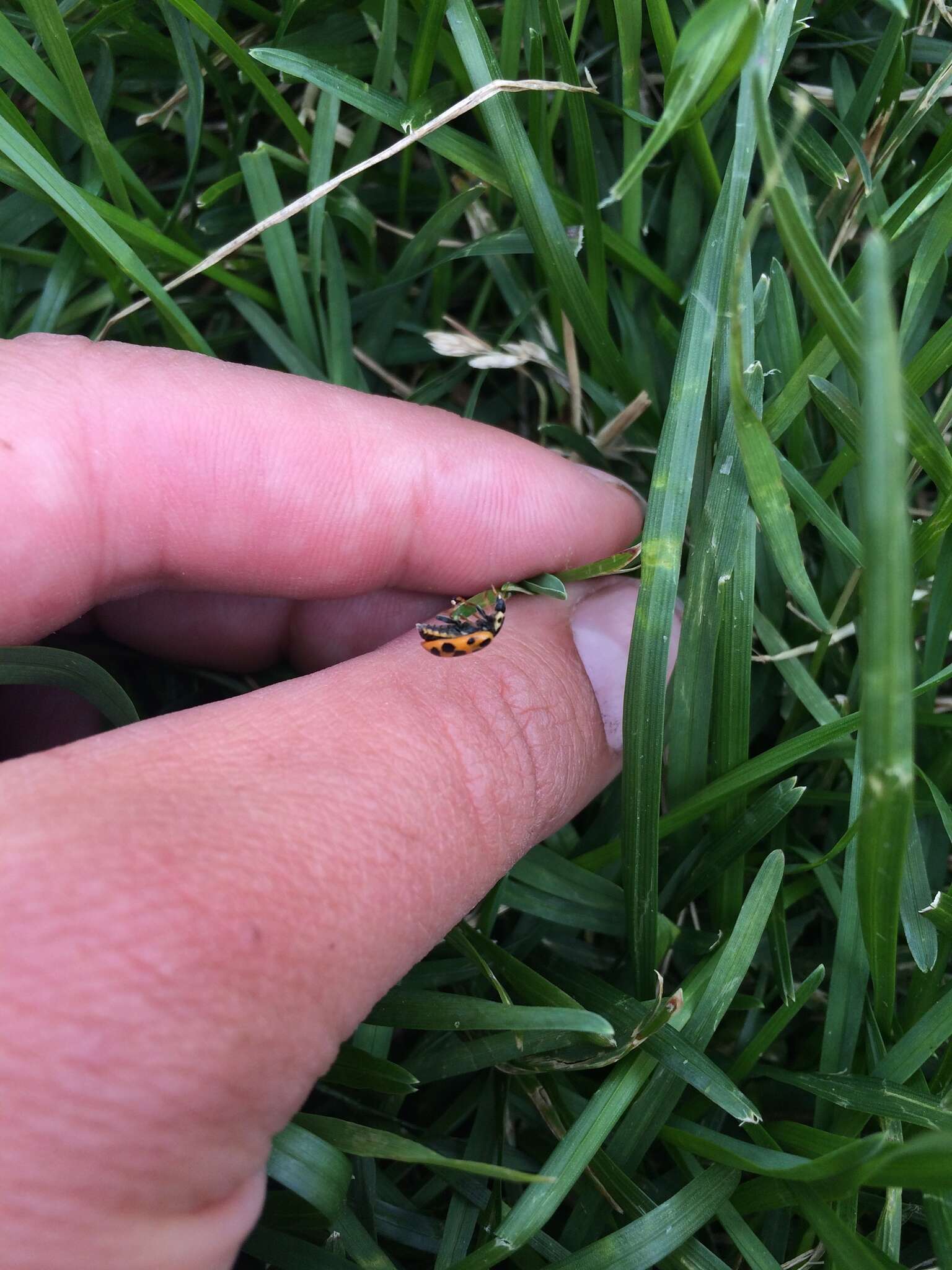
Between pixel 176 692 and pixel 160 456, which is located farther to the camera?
pixel 176 692

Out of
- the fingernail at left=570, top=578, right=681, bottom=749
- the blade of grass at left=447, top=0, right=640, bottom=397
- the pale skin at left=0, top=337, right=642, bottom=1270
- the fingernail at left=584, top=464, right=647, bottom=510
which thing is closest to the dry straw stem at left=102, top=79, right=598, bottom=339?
the blade of grass at left=447, top=0, right=640, bottom=397

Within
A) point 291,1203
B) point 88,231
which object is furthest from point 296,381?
point 291,1203

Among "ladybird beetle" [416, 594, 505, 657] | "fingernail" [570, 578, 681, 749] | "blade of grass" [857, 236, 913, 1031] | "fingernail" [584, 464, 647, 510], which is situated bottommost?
"fingernail" [570, 578, 681, 749]

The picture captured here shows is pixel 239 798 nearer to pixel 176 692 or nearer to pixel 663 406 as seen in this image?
pixel 176 692

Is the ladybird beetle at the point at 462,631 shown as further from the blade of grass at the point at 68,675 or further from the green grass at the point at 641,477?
the blade of grass at the point at 68,675

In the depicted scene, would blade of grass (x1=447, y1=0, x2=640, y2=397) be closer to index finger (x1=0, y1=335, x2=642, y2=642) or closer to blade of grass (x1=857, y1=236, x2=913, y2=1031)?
index finger (x1=0, y1=335, x2=642, y2=642)

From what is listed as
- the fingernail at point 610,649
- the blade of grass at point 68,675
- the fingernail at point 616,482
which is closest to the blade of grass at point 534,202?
the fingernail at point 616,482
